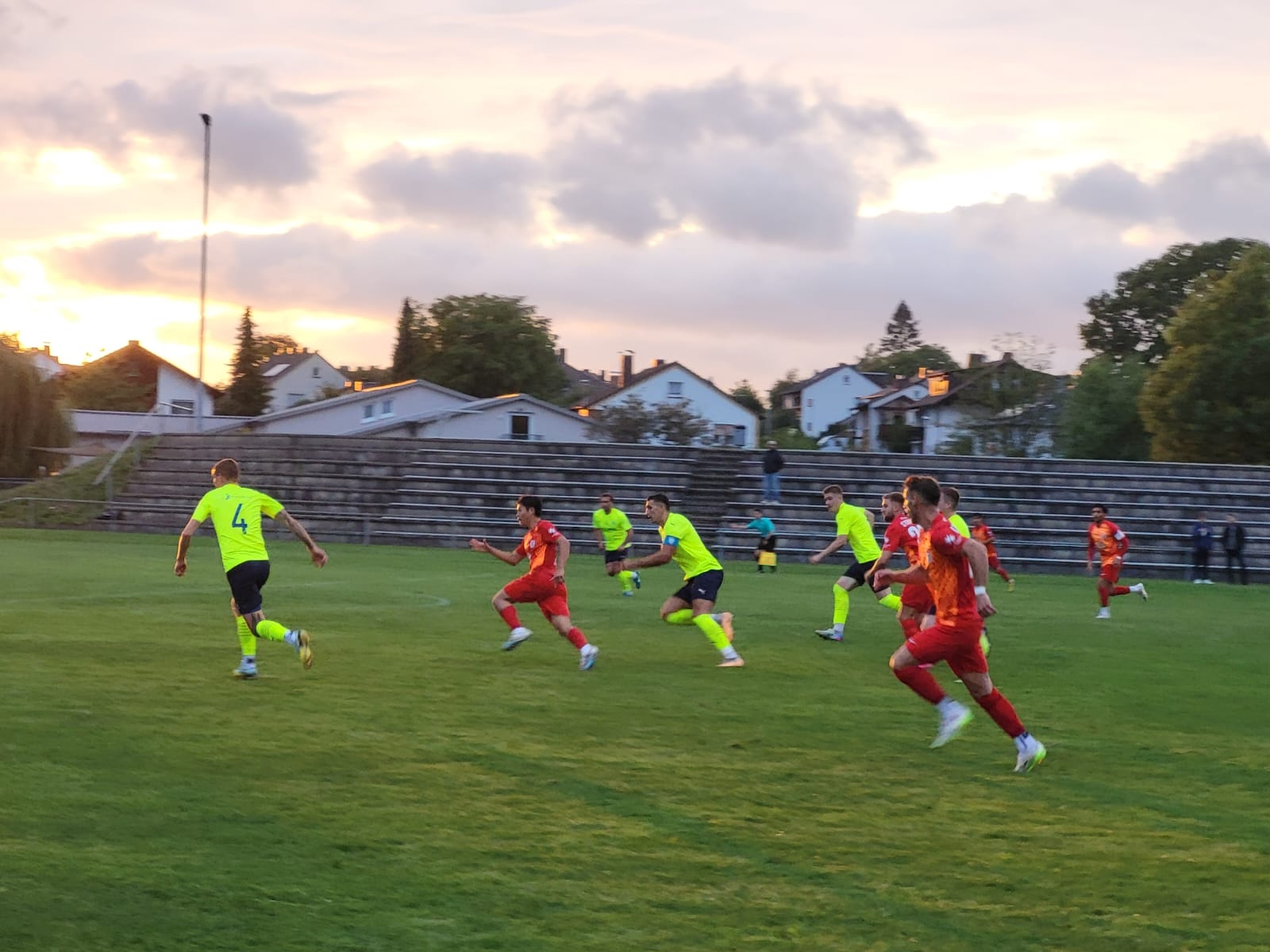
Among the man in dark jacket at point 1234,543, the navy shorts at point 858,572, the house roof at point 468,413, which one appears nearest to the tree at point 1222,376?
the man in dark jacket at point 1234,543

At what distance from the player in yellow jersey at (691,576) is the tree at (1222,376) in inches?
1928

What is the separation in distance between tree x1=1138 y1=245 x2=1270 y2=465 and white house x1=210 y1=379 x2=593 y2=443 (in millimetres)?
25660

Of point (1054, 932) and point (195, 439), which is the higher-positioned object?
point (195, 439)

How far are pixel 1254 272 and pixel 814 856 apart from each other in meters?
58.2

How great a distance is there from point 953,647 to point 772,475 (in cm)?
3136

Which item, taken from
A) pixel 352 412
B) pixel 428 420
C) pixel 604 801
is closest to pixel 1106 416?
pixel 428 420

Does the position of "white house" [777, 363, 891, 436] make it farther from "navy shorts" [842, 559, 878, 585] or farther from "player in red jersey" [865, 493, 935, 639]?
"player in red jersey" [865, 493, 935, 639]

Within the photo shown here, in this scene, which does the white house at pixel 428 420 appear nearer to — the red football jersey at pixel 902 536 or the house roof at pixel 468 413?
the house roof at pixel 468 413

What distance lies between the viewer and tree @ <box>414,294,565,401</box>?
89062mm

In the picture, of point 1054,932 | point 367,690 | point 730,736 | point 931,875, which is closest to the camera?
point 1054,932

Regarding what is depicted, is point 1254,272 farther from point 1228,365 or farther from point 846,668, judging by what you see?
point 846,668

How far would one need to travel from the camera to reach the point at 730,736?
33.0 feet

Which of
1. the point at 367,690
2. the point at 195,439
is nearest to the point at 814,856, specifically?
the point at 367,690

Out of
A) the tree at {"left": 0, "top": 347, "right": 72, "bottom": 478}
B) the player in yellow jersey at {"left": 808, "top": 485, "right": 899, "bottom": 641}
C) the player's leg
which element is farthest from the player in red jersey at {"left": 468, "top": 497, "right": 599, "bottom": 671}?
the tree at {"left": 0, "top": 347, "right": 72, "bottom": 478}
